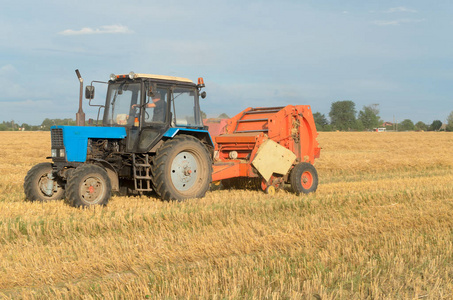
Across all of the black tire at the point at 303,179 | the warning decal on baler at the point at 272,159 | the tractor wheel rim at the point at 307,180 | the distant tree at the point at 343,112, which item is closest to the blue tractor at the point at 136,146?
the warning decal on baler at the point at 272,159

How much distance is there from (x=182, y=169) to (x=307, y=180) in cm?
294

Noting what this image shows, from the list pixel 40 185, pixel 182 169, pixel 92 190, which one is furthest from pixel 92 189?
pixel 182 169

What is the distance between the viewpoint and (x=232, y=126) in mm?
10500

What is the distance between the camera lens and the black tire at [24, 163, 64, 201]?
770cm

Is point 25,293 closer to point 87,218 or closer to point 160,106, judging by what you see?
point 87,218

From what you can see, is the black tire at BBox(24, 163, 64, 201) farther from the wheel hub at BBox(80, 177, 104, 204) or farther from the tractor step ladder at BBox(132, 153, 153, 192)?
the tractor step ladder at BBox(132, 153, 153, 192)

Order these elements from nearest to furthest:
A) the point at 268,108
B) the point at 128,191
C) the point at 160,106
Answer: the point at 160,106, the point at 128,191, the point at 268,108

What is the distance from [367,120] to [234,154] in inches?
3551

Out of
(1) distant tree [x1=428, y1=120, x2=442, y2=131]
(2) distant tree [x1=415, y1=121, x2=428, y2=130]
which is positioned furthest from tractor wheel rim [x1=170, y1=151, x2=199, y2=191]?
(2) distant tree [x1=415, y1=121, x2=428, y2=130]

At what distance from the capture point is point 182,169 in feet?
26.3

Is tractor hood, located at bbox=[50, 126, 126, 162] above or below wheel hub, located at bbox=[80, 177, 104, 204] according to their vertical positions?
above

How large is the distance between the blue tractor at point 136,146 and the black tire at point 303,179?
195cm

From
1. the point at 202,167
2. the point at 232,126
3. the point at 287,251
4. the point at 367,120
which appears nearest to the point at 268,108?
the point at 232,126

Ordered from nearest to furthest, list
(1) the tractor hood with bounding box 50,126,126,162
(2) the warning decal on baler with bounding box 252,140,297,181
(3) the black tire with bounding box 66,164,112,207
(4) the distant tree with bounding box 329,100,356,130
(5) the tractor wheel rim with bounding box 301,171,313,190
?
1. (3) the black tire with bounding box 66,164,112,207
2. (1) the tractor hood with bounding box 50,126,126,162
3. (2) the warning decal on baler with bounding box 252,140,297,181
4. (5) the tractor wheel rim with bounding box 301,171,313,190
5. (4) the distant tree with bounding box 329,100,356,130
